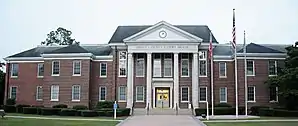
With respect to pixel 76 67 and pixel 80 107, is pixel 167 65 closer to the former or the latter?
pixel 76 67

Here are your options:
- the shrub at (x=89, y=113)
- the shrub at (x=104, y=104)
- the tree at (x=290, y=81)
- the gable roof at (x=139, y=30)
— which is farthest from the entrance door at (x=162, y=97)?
the tree at (x=290, y=81)

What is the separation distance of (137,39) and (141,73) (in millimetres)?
4555

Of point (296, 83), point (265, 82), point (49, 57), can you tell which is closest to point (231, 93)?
point (265, 82)

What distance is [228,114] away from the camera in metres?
39.9

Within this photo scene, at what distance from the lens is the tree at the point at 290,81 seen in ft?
120

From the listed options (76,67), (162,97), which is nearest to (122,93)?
(162,97)

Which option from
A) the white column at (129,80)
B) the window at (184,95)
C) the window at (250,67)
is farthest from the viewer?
the window at (184,95)

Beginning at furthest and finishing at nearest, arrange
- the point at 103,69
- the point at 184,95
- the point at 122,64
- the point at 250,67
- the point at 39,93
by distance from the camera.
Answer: the point at 39,93 < the point at 103,69 < the point at 122,64 < the point at 184,95 < the point at 250,67

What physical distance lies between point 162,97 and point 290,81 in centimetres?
1569

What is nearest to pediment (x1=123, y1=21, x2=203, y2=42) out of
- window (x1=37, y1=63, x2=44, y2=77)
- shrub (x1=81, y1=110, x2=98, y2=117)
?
shrub (x1=81, y1=110, x2=98, y2=117)

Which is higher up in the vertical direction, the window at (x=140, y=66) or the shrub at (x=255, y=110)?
the window at (x=140, y=66)

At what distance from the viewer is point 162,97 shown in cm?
4628

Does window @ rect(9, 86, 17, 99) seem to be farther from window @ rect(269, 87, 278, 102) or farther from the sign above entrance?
window @ rect(269, 87, 278, 102)

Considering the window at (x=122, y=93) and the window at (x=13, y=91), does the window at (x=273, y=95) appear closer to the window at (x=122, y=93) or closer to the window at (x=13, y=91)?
the window at (x=122, y=93)
